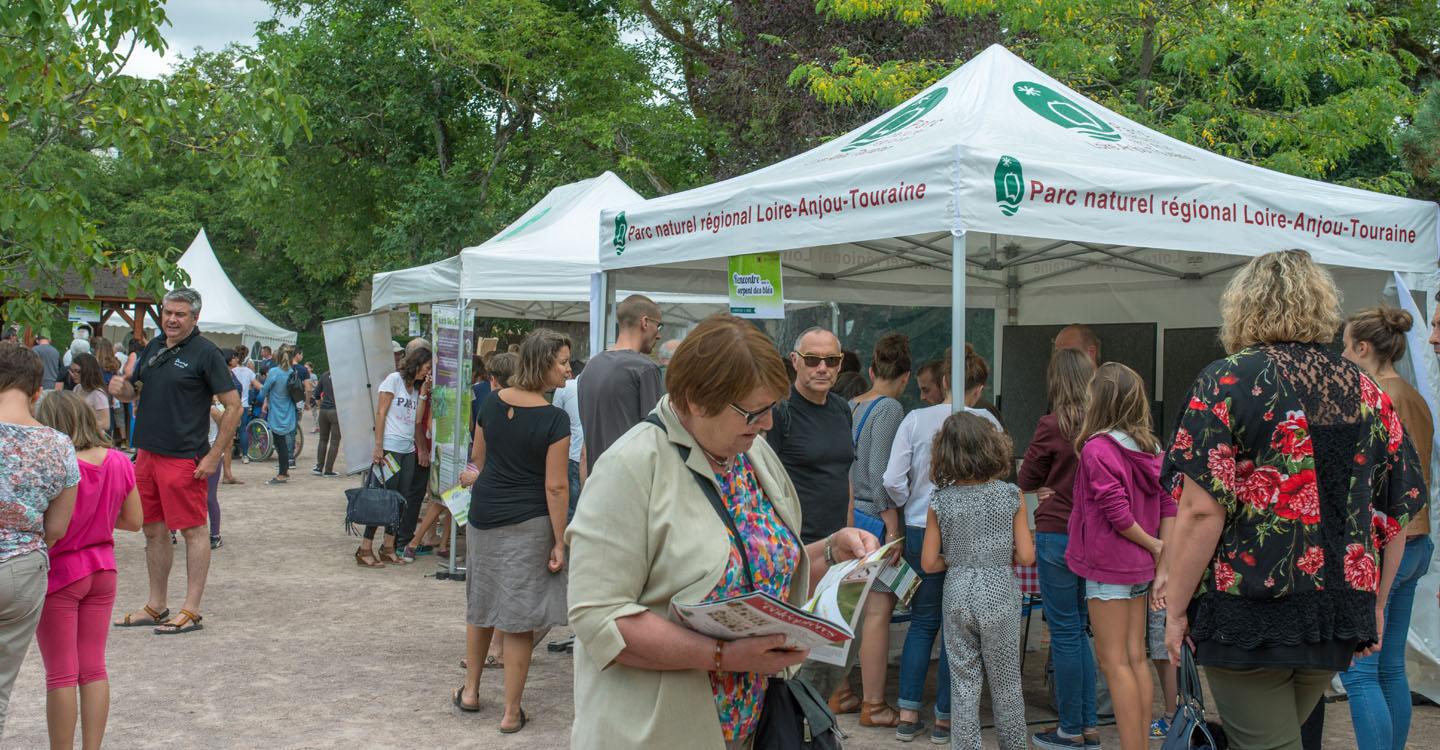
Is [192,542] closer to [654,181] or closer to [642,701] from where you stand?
[642,701]

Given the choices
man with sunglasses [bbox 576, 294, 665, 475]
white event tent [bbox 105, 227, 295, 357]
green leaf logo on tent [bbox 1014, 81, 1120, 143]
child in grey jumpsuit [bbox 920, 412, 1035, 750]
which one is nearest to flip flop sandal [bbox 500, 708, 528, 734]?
man with sunglasses [bbox 576, 294, 665, 475]

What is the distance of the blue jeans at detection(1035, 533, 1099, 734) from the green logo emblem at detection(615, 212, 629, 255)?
2740mm

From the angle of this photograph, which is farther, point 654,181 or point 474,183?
point 474,183

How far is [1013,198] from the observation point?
15.3 ft

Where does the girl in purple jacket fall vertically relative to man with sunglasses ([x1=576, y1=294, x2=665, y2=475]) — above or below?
below

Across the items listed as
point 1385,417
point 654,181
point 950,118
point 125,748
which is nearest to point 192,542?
point 125,748

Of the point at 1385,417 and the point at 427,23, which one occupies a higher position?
the point at 427,23

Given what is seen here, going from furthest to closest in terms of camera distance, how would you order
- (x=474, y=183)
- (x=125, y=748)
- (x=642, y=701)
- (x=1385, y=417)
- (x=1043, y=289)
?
(x=474, y=183), (x=1043, y=289), (x=125, y=748), (x=1385, y=417), (x=642, y=701)

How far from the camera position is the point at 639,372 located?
5125mm

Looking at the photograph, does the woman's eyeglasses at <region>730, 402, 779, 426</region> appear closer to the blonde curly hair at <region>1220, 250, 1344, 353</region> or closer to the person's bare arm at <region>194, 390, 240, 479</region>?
the blonde curly hair at <region>1220, 250, 1344, 353</region>

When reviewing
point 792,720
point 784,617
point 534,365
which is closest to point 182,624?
point 534,365

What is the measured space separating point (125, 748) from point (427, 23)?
60.2ft

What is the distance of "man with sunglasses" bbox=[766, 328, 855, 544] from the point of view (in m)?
4.88

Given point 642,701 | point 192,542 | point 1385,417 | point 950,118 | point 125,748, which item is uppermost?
A: point 950,118
